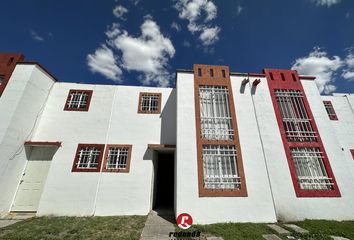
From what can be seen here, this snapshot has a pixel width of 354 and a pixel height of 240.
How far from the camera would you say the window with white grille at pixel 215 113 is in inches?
318

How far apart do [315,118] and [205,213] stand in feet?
25.3

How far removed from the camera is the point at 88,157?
8734 millimetres

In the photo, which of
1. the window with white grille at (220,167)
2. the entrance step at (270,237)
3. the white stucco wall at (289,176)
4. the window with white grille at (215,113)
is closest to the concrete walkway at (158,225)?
the window with white grille at (220,167)

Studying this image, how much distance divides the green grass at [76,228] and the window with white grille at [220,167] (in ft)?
11.5

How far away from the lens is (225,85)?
9.02 meters

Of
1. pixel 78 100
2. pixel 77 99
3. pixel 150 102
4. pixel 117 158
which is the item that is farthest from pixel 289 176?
pixel 77 99

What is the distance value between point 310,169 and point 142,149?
860 cm

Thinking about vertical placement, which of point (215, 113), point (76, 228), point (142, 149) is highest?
point (215, 113)

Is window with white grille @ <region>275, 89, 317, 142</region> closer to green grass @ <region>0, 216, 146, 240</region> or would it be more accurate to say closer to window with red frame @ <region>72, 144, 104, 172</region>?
green grass @ <region>0, 216, 146, 240</region>

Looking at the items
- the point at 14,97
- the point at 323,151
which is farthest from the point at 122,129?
the point at 323,151

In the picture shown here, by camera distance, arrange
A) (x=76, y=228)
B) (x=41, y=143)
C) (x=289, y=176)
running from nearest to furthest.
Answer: (x=76, y=228)
(x=289, y=176)
(x=41, y=143)

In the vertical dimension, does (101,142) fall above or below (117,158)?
above

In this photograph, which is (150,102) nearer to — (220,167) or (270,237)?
(220,167)

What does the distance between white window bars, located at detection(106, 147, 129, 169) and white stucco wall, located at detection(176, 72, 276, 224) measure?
10.7 feet
